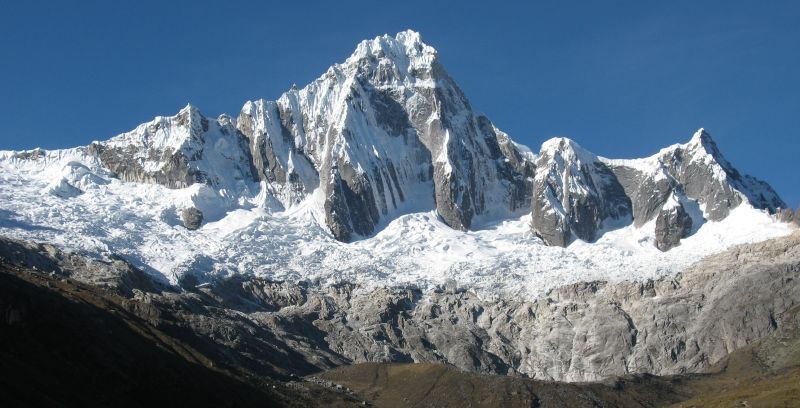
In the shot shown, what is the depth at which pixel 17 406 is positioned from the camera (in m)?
150

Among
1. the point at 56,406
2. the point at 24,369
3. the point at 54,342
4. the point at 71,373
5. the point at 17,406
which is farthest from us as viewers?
the point at 54,342

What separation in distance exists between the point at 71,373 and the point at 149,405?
16.9 meters

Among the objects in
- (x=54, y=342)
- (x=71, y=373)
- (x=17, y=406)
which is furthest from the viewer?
(x=54, y=342)

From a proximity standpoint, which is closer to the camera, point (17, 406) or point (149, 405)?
point (17, 406)

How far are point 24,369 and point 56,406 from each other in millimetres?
15448

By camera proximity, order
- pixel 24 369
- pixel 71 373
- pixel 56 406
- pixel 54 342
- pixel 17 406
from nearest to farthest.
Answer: pixel 17 406, pixel 56 406, pixel 24 369, pixel 71 373, pixel 54 342

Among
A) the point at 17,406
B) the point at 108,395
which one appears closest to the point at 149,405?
→ the point at 108,395

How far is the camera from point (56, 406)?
16038 cm

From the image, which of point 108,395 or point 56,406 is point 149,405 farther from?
point 56,406

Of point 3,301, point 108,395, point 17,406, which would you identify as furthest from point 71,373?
point 17,406

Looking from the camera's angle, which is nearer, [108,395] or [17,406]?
[17,406]

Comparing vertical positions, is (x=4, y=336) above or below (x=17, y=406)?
above

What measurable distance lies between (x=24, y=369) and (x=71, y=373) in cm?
1496

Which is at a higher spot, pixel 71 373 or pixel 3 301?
pixel 3 301
